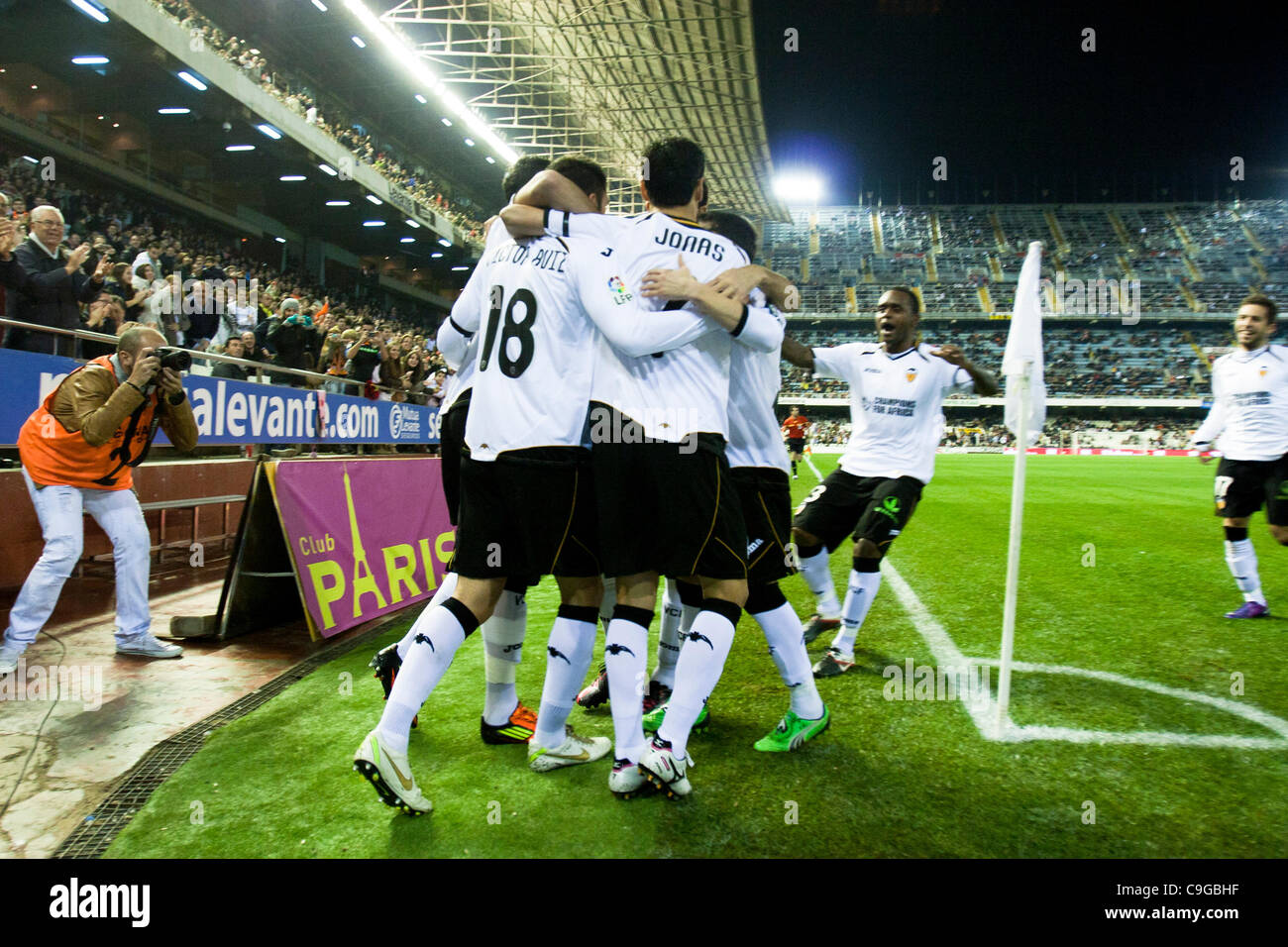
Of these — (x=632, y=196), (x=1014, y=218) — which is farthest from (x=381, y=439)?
(x=1014, y=218)

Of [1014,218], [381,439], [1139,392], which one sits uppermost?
[1014,218]

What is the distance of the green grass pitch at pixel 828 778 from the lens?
2.46 metres

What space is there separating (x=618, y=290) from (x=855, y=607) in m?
2.52

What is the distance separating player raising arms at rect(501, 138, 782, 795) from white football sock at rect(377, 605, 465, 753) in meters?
0.56

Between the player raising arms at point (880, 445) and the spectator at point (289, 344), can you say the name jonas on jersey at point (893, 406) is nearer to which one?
the player raising arms at point (880, 445)

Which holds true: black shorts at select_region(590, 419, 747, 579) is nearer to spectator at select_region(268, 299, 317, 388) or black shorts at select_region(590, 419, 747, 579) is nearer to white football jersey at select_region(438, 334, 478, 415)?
white football jersey at select_region(438, 334, 478, 415)

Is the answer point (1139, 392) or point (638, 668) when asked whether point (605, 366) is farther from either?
point (1139, 392)

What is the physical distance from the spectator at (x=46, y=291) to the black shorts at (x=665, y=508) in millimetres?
6011

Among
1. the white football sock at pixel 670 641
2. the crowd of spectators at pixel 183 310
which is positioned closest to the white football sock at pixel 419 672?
the white football sock at pixel 670 641

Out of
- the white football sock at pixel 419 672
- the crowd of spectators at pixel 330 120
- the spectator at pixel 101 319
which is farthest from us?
the crowd of spectators at pixel 330 120

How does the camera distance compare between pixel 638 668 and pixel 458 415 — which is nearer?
pixel 638 668
